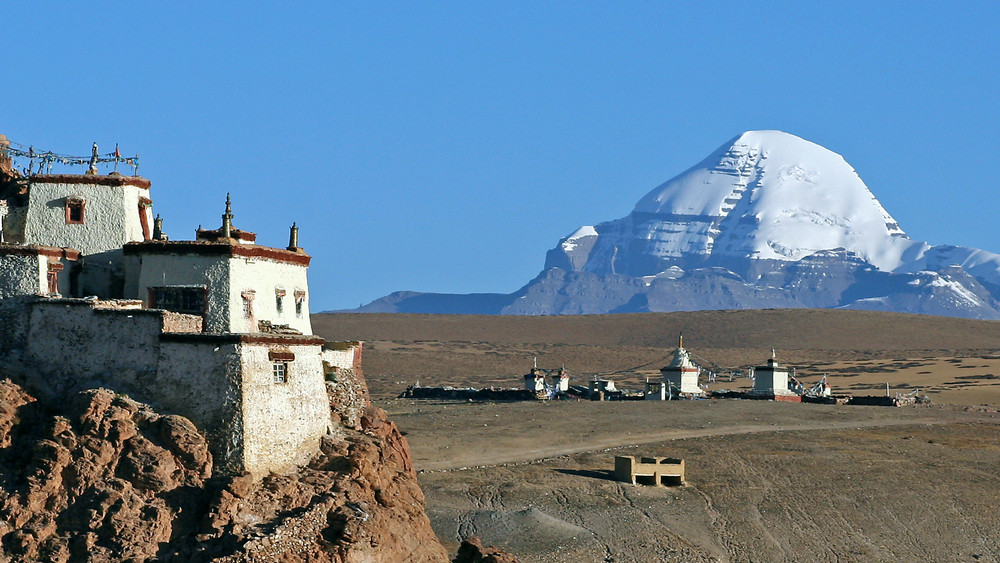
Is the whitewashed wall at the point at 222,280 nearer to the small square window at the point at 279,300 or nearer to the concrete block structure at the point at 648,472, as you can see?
the small square window at the point at 279,300

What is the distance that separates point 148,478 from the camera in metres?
27.8

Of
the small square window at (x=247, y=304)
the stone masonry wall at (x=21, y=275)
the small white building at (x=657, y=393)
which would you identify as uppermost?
the stone masonry wall at (x=21, y=275)

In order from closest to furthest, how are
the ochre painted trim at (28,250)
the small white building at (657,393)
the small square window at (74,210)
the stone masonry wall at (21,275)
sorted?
the stone masonry wall at (21,275), the ochre painted trim at (28,250), the small square window at (74,210), the small white building at (657,393)

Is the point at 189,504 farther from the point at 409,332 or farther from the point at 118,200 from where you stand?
the point at 409,332

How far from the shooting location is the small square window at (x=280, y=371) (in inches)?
1168

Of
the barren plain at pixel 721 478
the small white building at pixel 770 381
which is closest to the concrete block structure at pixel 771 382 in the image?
the small white building at pixel 770 381

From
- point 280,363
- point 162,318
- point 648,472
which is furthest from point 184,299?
point 648,472

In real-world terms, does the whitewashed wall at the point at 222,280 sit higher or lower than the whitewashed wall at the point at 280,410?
higher

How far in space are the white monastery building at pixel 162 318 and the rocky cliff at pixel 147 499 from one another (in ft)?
2.06

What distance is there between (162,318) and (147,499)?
11.6 feet

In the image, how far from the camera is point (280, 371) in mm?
29828

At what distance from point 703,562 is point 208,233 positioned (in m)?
14.3

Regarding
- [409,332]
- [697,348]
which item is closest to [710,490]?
[697,348]

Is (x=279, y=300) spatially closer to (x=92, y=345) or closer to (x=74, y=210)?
(x=92, y=345)
